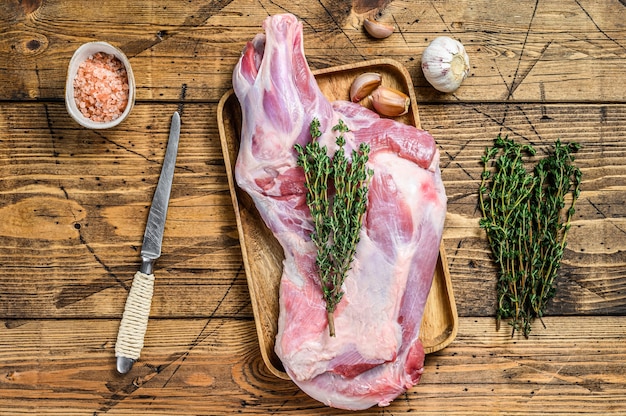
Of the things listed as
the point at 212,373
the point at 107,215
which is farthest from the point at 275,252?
the point at 107,215

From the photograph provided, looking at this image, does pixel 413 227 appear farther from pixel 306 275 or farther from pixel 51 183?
pixel 51 183

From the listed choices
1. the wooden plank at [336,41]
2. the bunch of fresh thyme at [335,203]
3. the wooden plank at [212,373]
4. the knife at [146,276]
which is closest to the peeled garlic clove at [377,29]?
the wooden plank at [336,41]

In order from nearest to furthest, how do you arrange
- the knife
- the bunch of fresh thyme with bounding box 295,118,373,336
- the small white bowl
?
the bunch of fresh thyme with bounding box 295,118,373,336 → the small white bowl → the knife

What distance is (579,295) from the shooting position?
233 cm

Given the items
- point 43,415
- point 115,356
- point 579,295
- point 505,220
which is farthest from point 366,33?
point 43,415

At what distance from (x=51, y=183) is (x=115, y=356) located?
0.67m

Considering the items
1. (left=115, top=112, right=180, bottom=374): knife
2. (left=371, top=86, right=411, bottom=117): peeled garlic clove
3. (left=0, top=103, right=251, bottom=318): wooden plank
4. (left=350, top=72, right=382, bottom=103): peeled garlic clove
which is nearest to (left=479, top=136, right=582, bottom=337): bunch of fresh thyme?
(left=371, top=86, right=411, bottom=117): peeled garlic clove

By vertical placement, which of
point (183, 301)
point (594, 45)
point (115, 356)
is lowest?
point (115, 356)

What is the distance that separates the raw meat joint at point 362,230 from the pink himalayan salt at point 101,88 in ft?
1.37

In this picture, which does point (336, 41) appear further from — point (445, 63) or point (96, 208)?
point (96, 208)

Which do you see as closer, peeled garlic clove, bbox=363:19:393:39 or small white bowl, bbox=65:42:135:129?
small white bowl, bbox=65:42:135:129

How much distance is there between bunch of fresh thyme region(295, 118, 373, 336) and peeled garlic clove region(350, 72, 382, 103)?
9.4 inches

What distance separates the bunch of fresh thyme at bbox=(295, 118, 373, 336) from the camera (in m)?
1.95

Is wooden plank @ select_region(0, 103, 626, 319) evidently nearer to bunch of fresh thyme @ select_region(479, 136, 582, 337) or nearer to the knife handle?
the knife handle
